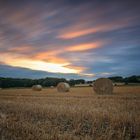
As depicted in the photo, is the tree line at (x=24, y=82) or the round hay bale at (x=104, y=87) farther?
the tree line at (x=24, y=82)

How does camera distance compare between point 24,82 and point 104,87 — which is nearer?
point 104,87

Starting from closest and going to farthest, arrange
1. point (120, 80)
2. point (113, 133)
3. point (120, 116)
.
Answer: point (113, 133) < point (120, 116) < point (120, 80)

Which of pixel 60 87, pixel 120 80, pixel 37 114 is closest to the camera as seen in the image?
pixel 37 114

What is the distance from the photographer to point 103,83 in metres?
23.8

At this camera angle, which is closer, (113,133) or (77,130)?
(113,133)

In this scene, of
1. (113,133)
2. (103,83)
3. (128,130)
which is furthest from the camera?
(103,83)

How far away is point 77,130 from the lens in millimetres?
6504

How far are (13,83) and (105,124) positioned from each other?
6390 centimetres

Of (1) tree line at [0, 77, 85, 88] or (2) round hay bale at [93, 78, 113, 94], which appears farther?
(1) tree line at [0, 77, 85, 88]

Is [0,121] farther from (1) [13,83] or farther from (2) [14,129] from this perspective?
(1) [13,83]

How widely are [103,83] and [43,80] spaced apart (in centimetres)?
4592

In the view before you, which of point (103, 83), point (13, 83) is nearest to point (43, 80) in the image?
point (13, 83)

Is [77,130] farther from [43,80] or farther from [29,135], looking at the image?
[43,80]

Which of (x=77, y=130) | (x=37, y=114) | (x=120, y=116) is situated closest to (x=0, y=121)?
(x=37, y=114)
